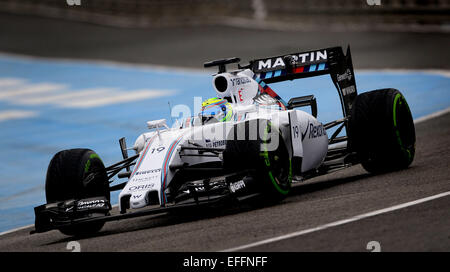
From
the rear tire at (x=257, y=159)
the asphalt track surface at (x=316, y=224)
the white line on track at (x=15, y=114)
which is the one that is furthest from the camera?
the white line on track at (x=15, y=114)

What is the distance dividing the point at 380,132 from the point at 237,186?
2.51 meters

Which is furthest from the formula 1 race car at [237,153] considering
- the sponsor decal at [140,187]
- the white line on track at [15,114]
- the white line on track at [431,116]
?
the white line on track at [15,114]

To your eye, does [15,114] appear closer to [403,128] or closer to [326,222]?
[403,128]

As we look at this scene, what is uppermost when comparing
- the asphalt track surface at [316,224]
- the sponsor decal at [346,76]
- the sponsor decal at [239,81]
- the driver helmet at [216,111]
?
the sponsor decal at [239,81]

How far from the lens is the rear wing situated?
12164mm

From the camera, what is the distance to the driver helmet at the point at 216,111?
10.6m

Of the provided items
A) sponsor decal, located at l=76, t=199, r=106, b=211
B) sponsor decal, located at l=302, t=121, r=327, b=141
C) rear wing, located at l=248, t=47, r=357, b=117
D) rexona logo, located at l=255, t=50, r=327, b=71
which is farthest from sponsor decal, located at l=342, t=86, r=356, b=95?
sponsor decal, located at l=76, t=199, r=106, b=211

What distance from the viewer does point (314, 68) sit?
12.1 meters

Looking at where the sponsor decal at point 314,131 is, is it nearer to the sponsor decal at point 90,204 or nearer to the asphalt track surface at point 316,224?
the asphalt track surface at point 316,224

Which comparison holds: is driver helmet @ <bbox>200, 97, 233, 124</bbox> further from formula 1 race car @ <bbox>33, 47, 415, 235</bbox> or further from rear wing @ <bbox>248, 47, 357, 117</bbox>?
rear wing @ <bbox>248, 47, 357, 117</bbox>

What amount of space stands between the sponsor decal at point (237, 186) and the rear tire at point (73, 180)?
5.20ft

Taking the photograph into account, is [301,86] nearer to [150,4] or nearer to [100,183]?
[100,183]

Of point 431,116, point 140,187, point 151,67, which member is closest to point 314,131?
point 140,187

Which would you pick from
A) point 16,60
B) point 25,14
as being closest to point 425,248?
point 16,60
